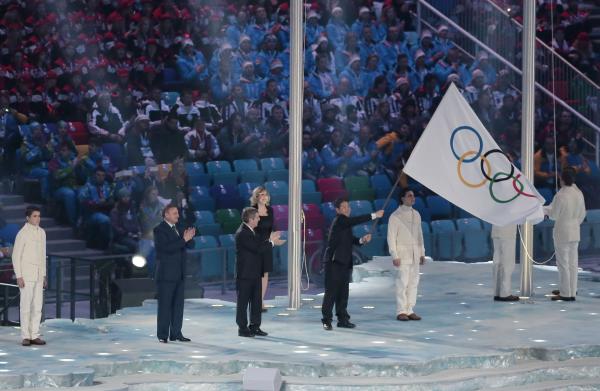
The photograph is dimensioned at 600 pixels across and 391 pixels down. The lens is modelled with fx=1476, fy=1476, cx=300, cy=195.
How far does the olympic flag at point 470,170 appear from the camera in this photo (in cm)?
1520

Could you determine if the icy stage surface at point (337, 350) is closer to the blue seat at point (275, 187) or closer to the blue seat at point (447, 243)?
the blue seat at point (447, 243)

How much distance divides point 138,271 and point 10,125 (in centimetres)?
439

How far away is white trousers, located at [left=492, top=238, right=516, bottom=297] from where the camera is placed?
1600cm

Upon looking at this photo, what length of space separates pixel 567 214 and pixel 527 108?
125 cm

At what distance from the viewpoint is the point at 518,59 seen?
2470cm

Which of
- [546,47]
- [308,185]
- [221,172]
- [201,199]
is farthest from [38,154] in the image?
[546,47]

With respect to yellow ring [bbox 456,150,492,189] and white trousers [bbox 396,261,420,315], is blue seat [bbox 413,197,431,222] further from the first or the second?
white trousers [bbox 396,261,420,315]

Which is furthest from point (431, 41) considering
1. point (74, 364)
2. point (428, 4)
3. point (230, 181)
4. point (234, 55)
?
point (74, 364)

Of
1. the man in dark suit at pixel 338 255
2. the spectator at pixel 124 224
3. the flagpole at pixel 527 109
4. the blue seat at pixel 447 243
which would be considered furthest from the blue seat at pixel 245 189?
the man in dark suit at pixel 338 255

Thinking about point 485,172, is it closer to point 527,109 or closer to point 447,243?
point 527,109

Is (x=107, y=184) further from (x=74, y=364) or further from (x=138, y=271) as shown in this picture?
(x=74, y=364)

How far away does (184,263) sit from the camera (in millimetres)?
13477

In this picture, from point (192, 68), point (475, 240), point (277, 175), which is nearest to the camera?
point (475, 240)

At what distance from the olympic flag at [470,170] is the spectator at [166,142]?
6100 millimetres
